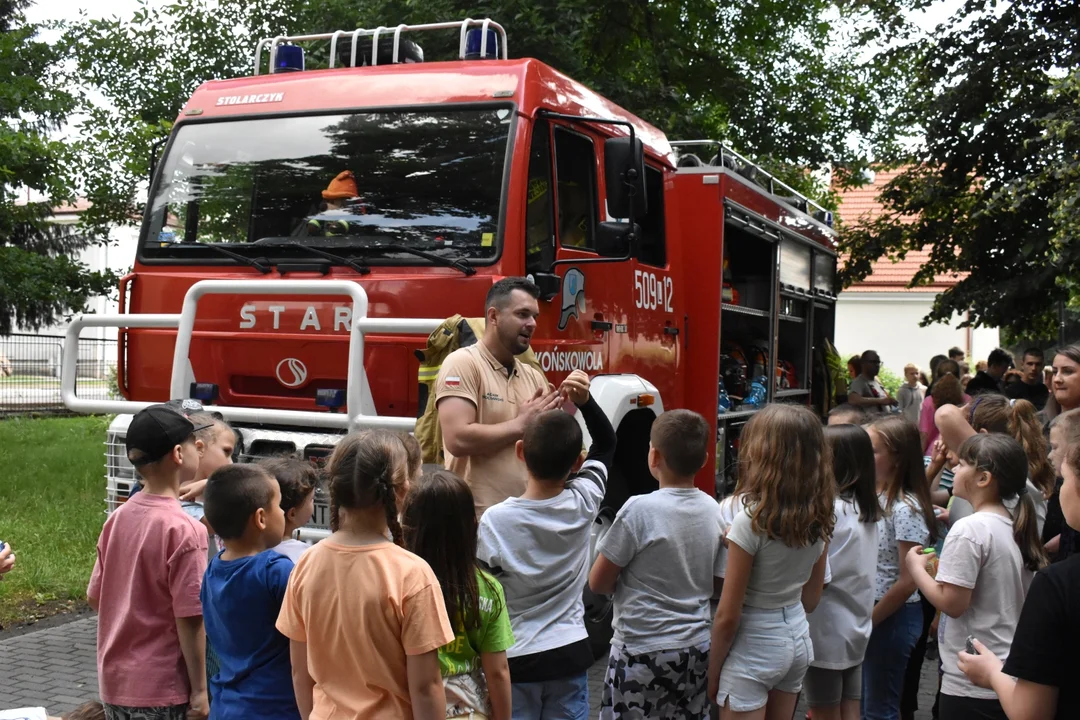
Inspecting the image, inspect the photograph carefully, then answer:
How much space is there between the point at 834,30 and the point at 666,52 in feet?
19.6

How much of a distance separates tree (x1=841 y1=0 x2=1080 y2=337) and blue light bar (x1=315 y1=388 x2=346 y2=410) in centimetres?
826

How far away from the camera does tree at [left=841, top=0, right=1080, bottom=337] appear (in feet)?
40.2

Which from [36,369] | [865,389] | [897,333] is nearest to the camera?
[865,389]

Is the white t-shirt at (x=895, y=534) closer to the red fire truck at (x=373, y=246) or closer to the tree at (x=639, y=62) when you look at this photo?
the red fire truck at (x=373, y=246)

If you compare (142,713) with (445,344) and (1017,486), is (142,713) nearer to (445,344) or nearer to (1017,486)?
(445,344)

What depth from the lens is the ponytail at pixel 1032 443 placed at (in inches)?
187

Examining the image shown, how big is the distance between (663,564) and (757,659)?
1.36ft

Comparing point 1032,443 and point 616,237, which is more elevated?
point 616,237

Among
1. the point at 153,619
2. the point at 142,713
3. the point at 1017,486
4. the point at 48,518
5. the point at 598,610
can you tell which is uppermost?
the point at 1017,486

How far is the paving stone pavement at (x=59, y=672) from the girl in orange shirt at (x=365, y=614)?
2.98m

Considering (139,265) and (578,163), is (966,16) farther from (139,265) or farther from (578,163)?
(139,265)

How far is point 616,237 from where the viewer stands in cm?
553

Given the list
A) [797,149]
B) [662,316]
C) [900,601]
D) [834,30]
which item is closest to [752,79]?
[797,149]

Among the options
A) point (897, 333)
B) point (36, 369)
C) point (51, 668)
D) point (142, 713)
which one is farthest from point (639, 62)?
point (897, 333)
